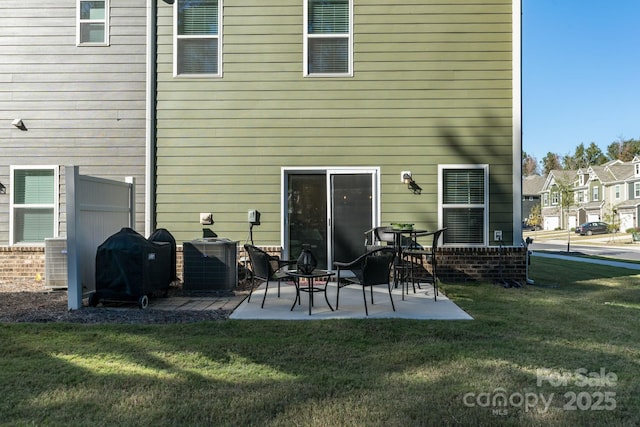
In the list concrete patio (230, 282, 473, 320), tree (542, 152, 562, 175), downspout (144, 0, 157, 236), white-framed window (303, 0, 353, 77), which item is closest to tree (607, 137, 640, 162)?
tree (542, 152, 562, 175)

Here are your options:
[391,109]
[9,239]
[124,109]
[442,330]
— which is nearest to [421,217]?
[391,109]

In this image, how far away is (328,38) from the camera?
709 centimetres

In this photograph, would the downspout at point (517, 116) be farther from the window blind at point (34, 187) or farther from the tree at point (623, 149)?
the tree at point (623, 149)

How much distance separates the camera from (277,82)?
280 inches

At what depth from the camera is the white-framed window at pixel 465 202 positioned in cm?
699

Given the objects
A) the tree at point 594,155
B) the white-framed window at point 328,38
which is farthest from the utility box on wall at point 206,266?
the tree at point 594,155

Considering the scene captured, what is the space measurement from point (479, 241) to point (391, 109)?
8.47ft

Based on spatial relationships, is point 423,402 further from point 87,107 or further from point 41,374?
point 87,107

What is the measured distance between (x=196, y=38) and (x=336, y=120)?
269 centimetres

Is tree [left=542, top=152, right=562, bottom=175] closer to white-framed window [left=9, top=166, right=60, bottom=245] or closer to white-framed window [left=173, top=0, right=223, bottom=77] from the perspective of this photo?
white-framed window [left=173, top=0, right=223, bottom=77]

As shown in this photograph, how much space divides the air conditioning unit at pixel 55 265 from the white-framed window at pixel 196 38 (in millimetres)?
3236

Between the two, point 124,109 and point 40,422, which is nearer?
point 40,422

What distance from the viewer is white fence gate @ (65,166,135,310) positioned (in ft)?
16.5

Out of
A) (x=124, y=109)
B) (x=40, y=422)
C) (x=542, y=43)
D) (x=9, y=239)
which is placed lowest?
(x=40, y=422)
